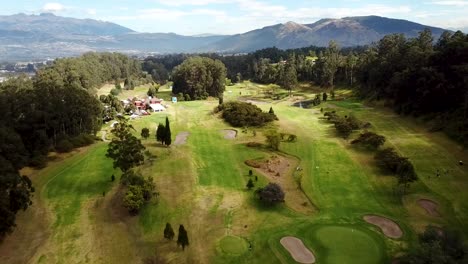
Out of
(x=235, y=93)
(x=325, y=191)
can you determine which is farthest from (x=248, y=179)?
(x=235, y=93)

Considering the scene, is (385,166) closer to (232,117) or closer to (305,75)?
(232,117)

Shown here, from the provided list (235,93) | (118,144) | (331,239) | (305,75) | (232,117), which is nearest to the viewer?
(331,239)

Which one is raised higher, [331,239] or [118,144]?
[118,144]

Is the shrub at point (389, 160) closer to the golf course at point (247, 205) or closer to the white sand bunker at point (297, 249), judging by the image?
the golf course at point (247, 205)

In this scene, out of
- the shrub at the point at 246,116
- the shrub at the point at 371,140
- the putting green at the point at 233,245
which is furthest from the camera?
the shrub at the point at 246,116

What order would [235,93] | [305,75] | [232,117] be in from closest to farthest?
[232,117], [235,93], [305,75]

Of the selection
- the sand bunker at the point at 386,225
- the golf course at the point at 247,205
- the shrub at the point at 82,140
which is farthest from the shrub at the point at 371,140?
the shrub at the point at 82,140

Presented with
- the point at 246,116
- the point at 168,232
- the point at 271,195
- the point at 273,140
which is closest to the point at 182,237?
the point at 168,232

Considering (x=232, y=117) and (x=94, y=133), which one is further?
(x=232, y=117)
